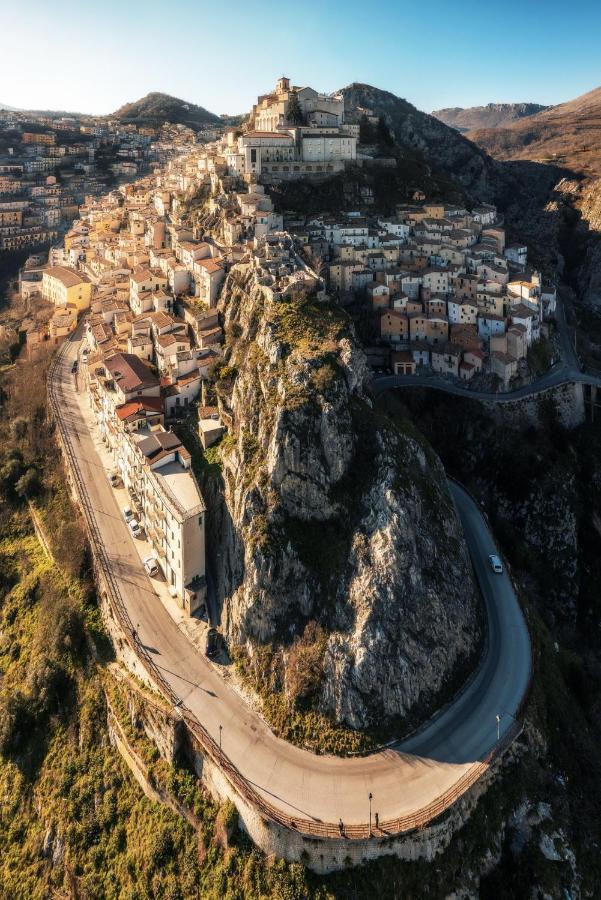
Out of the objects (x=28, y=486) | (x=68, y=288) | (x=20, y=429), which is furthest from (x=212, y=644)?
(x=68, y=288)

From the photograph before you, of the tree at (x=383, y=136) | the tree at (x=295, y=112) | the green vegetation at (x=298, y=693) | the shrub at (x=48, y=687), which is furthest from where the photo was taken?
the tree at (x=383, y=136)

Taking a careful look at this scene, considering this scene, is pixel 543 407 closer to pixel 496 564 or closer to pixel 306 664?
pixel 496 564

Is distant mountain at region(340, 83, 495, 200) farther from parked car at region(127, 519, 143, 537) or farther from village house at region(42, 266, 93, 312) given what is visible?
parked car at region(127, 519, 143, 537)

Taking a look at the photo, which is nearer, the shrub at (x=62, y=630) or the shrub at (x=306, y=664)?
the shrub at (x=306, y=664)

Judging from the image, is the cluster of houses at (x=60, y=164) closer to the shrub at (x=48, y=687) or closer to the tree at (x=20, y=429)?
the tree at (x=20, y=429)

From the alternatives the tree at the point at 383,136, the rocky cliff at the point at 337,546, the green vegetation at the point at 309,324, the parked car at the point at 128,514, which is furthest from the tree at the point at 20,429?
the tree at the point at 383,136

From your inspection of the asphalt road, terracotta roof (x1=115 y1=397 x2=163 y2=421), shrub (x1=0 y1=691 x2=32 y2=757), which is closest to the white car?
the asphalt road

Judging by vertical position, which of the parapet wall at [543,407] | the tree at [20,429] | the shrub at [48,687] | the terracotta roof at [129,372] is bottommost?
the shrub at [48,687]

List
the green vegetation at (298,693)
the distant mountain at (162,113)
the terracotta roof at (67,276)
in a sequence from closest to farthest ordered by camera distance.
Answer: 1. the green vegetation at (298,693)
2. the terracotta roof at (67,276)
3. the distant mountain at (162,113)

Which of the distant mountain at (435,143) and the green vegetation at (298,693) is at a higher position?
the distant mountain at (435,143)
